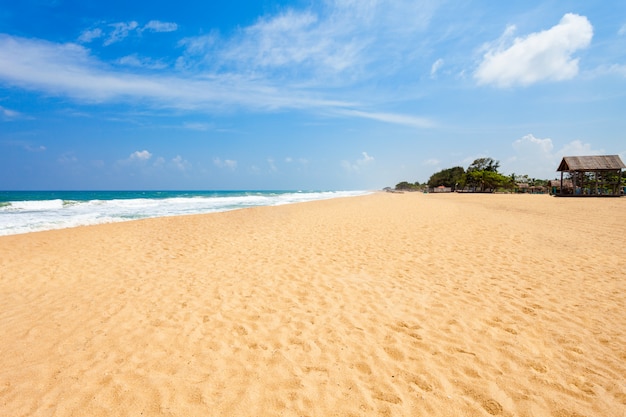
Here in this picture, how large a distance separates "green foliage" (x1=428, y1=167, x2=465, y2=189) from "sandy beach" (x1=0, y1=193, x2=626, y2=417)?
357 feet

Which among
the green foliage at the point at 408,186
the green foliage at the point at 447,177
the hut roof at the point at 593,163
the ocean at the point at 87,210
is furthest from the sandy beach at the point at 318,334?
the green foliage at the point at 408,186

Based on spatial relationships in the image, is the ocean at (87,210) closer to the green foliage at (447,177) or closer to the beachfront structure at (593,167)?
the beachfront structure at (593,167)

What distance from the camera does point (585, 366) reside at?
3422 mm

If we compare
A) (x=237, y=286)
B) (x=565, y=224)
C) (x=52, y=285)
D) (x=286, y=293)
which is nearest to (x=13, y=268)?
(x=52, y=285)

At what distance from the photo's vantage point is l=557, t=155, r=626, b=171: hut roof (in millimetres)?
35594

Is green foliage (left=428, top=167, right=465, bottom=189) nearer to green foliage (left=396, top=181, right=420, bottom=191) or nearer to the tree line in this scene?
the tree line

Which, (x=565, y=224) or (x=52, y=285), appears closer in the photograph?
(x=52, y=285)

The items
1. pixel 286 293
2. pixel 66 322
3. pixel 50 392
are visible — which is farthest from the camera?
pixel 286 293

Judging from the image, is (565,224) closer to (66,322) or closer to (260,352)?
(260,352)

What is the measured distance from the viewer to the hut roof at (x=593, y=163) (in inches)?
1401

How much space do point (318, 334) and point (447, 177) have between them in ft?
406

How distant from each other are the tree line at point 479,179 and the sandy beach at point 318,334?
67.1m

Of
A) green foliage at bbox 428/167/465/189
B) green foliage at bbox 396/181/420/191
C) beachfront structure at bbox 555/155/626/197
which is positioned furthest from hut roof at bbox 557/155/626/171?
green foliage at bbox 396/181/420/191

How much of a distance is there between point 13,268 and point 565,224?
71.3 ft
